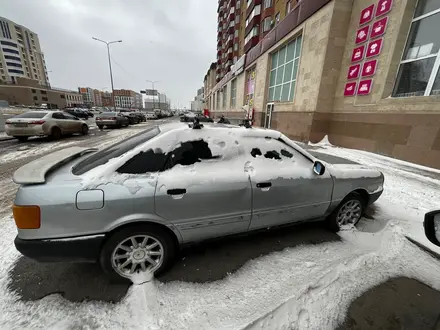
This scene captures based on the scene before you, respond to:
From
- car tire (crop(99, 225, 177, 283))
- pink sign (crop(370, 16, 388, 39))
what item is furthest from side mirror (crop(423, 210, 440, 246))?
pink sign (crop(370, 16, 388, 39))

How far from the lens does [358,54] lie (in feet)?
28.8

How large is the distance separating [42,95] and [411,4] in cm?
9099

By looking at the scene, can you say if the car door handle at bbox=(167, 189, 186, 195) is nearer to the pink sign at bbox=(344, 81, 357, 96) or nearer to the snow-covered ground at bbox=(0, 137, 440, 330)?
the snow-covered ground at bbox=(0, 137, 440, 330)

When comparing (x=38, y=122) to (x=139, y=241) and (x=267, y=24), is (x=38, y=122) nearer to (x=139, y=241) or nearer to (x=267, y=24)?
(x=139, y=241)

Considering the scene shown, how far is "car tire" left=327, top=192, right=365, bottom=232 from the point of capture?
2.91 metres

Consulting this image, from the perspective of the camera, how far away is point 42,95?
66.1m

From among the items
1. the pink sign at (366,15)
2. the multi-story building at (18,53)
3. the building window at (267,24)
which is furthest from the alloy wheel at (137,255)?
the multi-story building at (18,53)

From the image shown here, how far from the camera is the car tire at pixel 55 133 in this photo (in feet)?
32.9

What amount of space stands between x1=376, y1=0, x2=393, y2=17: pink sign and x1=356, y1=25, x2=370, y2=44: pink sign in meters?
0.58

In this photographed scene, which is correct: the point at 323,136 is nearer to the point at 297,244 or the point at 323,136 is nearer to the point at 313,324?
the point at 297,244

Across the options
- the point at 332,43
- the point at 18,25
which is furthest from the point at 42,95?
the point at 332,43

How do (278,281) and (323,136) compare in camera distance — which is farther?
(323,136)

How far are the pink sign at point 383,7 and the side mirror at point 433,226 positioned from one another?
10027 millimetres

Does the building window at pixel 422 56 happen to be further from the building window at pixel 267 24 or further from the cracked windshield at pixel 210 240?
the building window at pixel 267 24
